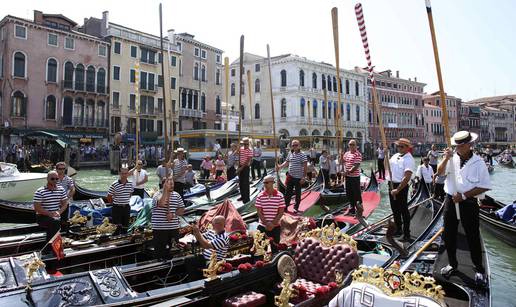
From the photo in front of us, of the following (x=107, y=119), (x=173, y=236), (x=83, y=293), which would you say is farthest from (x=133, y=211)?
(x=107, y=119)

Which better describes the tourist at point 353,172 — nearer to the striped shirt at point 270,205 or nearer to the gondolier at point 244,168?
the gondolier at point 244,168

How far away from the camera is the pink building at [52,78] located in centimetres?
1848

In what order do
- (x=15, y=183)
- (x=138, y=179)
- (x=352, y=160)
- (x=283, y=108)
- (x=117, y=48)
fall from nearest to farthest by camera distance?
(x=352, y=160) < (x=138, y=179) < (x=15, y=183) < (x=117, y=48) < (x=283, y=108)

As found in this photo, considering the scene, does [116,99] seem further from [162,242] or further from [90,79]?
[162,242]

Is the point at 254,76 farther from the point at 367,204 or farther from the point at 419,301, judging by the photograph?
the point at 419,301

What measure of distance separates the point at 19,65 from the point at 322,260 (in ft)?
66.5

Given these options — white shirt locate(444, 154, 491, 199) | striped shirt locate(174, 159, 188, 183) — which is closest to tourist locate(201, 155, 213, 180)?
striped shirt locate(174, 159, 188, 183)

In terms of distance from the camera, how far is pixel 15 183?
29.9 feet

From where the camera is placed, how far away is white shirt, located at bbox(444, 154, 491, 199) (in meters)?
2.74

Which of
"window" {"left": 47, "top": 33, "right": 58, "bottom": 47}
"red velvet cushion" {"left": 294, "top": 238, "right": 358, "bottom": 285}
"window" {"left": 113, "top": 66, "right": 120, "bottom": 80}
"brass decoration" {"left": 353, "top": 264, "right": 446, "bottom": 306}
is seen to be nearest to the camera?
"brass decoration" {"left": 353, "top": 264, "right": 446, "bottom": 306}

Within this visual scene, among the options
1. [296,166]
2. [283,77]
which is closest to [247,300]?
[296,166]

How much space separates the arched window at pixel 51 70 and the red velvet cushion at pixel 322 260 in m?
20.3

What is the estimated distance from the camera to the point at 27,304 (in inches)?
90.0

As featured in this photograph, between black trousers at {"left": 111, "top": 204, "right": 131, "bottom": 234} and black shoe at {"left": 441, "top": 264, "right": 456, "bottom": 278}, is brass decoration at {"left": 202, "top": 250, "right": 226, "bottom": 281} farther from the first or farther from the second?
black trousers at {"left": 111, "top": 204, "right": 131, "bottom": 234}
